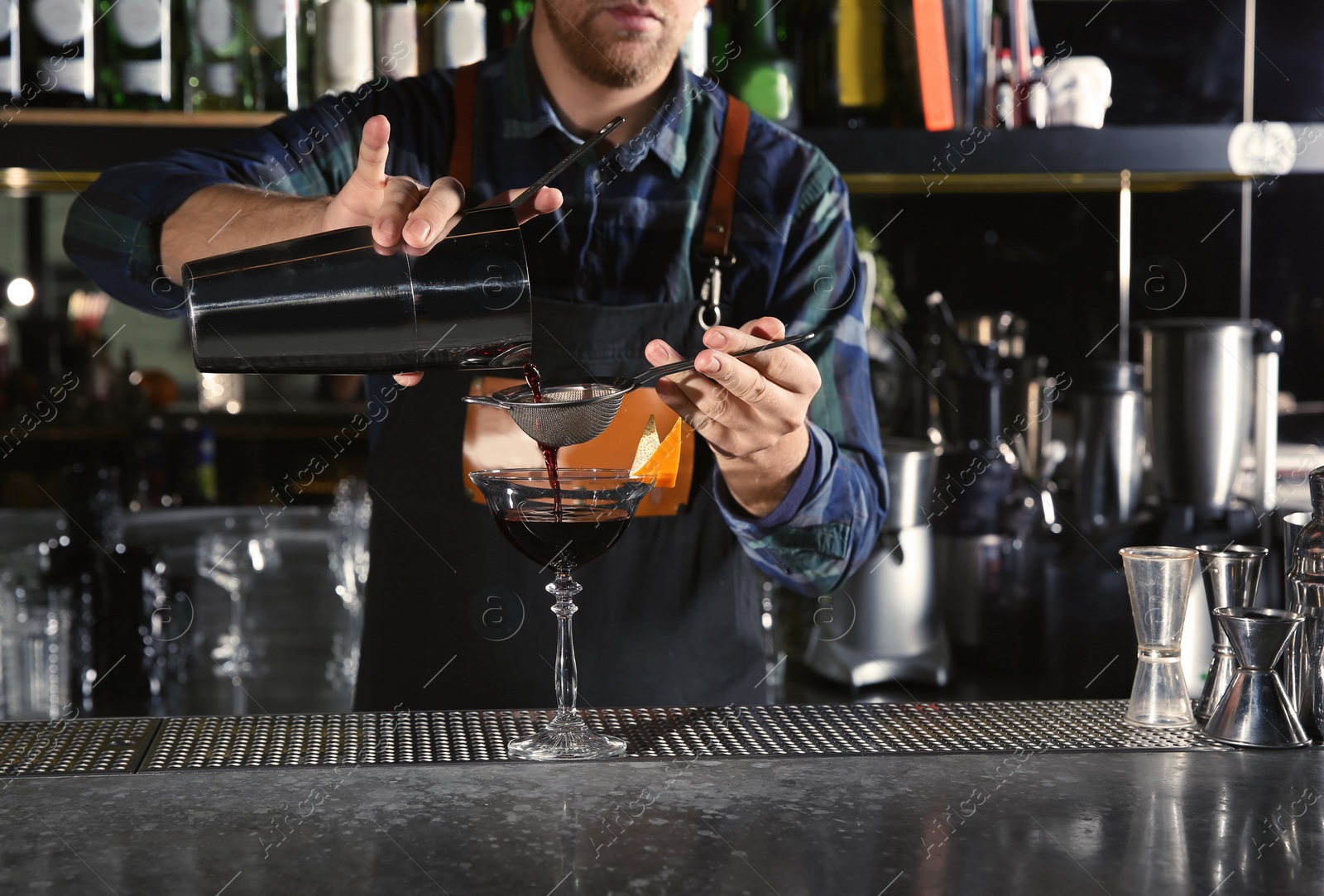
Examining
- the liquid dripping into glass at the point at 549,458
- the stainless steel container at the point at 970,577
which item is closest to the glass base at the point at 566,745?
the liquid dripping into glass at the point at 549,458

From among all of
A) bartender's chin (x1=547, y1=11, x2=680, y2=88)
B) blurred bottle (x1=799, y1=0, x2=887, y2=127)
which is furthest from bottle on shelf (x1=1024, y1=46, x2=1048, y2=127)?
bartender's chin (x1=547, y1=11, x2=680, y2=88)

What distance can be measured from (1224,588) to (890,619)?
979mm

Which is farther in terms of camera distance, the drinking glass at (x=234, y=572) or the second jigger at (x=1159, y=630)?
the drinking glass at (x=234, y=572)

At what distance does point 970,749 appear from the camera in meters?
1.03

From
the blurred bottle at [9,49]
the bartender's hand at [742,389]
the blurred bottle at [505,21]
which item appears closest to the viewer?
the bartender's hand at [742,389]

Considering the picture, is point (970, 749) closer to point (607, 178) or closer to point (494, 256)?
point (494, 256)

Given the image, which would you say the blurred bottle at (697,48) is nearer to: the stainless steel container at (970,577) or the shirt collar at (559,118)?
the shirt collar at (559,118)

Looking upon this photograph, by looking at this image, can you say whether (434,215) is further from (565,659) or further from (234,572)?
(234,572)

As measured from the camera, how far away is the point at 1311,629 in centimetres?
105

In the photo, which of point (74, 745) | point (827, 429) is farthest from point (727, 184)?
point (74, 745)

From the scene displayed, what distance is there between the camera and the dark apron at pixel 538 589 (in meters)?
1.58

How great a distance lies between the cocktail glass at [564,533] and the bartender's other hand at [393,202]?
217mm

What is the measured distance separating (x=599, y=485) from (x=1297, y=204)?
2.17 meters

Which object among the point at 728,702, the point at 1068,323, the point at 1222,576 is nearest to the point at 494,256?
the point at 1222,576
